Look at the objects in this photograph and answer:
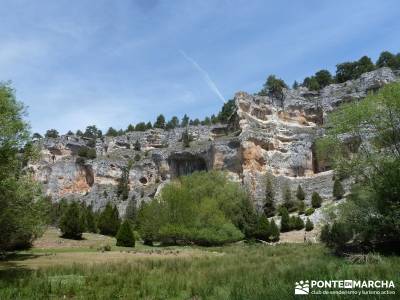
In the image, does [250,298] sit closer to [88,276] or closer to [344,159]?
[88,276]

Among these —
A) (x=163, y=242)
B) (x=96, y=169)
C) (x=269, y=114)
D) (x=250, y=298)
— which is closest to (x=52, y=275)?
(x=250, y=298)

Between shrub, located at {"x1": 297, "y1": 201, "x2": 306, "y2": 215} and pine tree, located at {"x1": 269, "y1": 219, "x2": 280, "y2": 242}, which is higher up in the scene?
shrub, located at {"x1": 297, "y1": 201, "x2": 306, "y2": 215}

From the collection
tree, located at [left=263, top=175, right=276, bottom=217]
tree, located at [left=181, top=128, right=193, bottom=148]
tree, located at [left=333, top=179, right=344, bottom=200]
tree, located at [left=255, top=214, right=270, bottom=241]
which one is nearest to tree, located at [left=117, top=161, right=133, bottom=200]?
tree, located at [left=181, top=128, right=193, bottom=148]

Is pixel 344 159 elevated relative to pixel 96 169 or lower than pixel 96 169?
lower

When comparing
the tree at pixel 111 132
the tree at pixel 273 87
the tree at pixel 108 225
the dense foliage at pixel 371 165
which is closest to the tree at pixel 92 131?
the tree at pixel 111 132

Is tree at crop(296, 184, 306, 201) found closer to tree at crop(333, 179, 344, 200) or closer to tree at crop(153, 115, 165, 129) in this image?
tree at crop(333, 179, 344, 200)

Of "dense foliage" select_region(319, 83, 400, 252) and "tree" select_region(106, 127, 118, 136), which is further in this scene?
"tree" select_region(106, 127, 118, 136)

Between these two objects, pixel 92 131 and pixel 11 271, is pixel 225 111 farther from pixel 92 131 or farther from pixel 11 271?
pixel 11 271

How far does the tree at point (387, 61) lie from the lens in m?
96.0

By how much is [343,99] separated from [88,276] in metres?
82.6

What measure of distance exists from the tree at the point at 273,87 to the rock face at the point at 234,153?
62.4 inches

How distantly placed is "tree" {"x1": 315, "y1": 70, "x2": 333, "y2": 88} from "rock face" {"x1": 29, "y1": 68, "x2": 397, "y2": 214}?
12.2m

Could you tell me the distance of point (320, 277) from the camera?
11.2 metres

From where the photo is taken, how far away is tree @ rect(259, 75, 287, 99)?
95.1 metres
